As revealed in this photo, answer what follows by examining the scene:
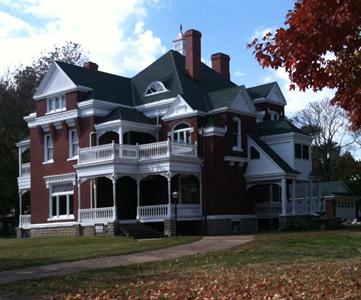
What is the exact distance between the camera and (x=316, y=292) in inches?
450

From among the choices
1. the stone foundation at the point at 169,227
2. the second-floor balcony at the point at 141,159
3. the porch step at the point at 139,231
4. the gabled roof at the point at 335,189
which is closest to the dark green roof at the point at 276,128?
the second-floor balcony at the point at 141,159

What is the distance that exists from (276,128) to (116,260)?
21709 millimetres

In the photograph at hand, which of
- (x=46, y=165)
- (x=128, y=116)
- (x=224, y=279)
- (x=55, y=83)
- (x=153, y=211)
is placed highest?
(x=55, y=83)

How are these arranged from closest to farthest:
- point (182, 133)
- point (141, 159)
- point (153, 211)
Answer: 1. point (153, 211)
2. point (141, 159)
3. point (182, 133)

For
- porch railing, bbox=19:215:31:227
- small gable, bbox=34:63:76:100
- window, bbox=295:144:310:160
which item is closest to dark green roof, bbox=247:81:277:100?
window, bbox=295:144:310:160

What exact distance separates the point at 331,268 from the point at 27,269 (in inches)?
357

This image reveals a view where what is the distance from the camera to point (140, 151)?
3712 cm

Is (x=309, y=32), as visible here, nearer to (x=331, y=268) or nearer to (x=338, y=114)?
(x=331, y=268)

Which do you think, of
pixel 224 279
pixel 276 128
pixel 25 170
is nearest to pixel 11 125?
pixel 25 170

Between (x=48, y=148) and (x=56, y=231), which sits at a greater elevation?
(x=48, y=148)

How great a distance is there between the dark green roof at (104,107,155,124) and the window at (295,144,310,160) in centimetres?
928

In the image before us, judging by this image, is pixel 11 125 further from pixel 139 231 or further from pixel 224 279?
pixel 224 279

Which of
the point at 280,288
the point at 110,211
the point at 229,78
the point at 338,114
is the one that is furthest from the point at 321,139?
the point at 280,288

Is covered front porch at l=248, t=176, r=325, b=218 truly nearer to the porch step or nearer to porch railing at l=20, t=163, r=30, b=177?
the porch step
